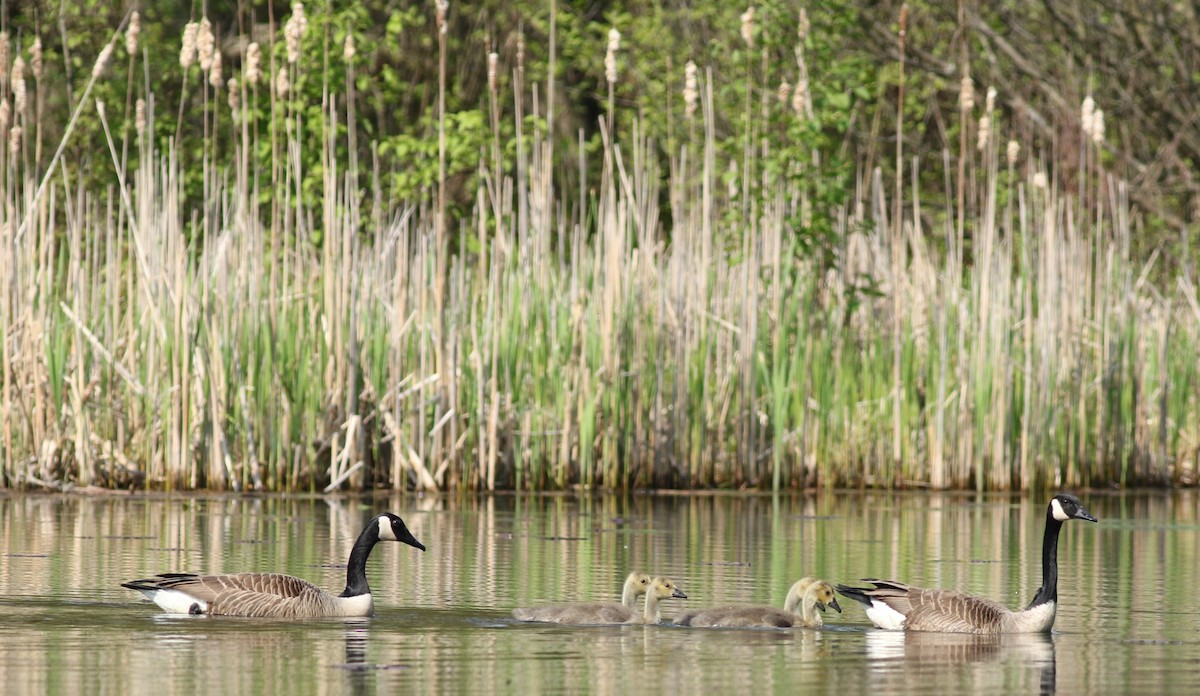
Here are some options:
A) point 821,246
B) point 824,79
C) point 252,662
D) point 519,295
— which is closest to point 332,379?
point 519,295

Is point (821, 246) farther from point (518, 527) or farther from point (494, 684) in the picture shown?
point (494, 684)

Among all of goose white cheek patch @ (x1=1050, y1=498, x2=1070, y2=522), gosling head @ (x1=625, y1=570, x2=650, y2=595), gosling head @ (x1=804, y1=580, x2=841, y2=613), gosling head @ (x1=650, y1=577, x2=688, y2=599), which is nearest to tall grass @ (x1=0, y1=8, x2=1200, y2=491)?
gosling head @ (x1=625, y1=570, x2=650, y2=595)

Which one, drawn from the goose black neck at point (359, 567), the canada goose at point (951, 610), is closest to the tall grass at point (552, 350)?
the goose black neck at point (359, 567)

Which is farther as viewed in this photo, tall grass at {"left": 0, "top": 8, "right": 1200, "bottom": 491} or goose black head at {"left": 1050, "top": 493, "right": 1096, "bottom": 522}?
tall grass at {"left": 0, "top": 8, "right": 1200, "bottom": 491}

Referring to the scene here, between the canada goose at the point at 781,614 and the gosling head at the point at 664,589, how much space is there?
4.5 inches

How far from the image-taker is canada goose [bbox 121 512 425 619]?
30.6 ft

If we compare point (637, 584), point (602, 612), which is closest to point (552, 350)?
point (637, 584)

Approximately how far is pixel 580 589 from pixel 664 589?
1.02m

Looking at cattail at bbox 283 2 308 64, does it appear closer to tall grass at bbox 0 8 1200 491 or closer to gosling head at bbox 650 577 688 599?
tall grass at bbox 0 8 1200 491

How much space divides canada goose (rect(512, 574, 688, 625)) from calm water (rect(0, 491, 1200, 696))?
0.09 meters

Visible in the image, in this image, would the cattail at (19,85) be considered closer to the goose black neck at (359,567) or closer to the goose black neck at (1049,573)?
the goose black neck at (359,567)

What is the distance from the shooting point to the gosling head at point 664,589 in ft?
31.5

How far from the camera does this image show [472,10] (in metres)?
30.2

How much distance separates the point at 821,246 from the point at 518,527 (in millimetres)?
5365
